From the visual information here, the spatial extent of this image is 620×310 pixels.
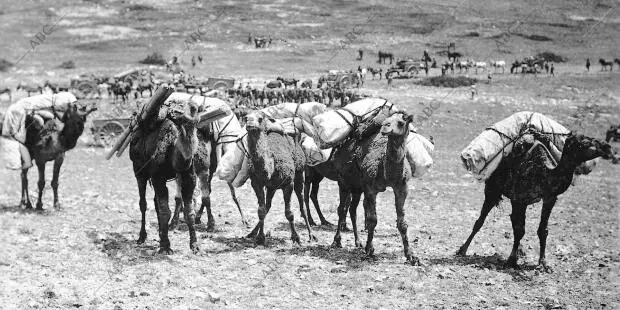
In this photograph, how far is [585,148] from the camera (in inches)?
388

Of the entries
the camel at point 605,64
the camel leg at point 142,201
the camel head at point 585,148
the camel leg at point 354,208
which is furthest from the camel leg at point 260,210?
the camel at point 605,64

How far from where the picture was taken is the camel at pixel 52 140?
14016 millimetres

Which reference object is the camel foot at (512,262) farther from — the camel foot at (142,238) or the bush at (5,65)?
the bush at (5,65)

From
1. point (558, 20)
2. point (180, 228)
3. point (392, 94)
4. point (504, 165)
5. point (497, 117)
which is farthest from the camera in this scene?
point (558, 20)

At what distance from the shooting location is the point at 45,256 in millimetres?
9938

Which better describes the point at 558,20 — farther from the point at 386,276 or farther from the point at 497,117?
the point at 386,276

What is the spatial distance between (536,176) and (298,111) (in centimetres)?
460

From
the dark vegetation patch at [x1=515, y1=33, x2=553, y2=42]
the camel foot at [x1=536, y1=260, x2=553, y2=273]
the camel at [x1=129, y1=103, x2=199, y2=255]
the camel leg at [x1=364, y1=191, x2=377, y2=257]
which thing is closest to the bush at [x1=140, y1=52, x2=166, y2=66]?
the dark vegetation patch at [x1=515, y1=33, x2=553, y2=42]

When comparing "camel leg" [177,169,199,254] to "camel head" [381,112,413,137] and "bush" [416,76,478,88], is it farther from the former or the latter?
"bush" [416,76,478,88]

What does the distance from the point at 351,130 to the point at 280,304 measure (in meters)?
3.96

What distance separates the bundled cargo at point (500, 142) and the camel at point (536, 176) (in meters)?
0.15

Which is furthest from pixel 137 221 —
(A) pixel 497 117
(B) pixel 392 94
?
(B) pixel 392 94

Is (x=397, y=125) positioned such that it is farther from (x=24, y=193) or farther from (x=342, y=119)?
(x=24, y=193)

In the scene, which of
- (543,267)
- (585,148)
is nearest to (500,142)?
(585,148)
